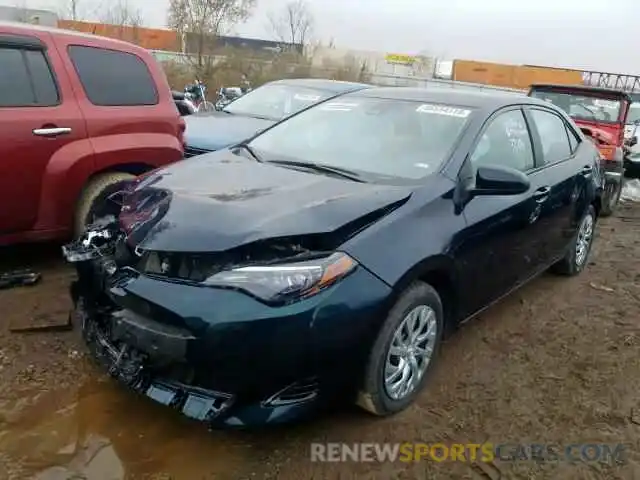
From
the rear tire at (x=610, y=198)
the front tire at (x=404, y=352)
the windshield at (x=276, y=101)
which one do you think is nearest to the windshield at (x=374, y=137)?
the front tire at (x=404, y=352)

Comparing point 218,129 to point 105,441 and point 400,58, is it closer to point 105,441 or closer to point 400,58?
point 105,441

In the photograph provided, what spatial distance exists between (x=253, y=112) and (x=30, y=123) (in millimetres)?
4012

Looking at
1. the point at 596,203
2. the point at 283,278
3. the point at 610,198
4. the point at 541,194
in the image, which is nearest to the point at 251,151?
the point at 283,278

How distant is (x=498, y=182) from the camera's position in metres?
3.19

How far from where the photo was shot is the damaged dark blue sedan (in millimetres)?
2355

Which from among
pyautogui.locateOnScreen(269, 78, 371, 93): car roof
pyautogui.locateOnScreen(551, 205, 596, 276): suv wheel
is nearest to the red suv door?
pyautogui.locateOnScreen(551, 205, 596, 276): suv wheel

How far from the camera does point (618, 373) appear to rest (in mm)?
3598

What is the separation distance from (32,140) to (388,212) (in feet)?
8.42

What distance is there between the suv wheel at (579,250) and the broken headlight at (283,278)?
3.24 metres

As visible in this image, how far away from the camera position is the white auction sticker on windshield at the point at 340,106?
394 centimetres

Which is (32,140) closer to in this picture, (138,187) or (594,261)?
(138,187)

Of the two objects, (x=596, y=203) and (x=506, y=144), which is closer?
(x=506, y=144)

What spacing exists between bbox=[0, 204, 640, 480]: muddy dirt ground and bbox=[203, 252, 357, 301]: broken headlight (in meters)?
0.79

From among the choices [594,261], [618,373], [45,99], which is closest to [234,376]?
[618,373]
